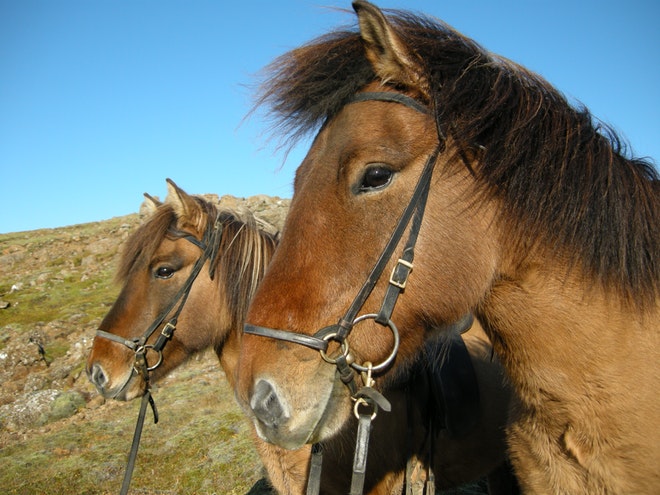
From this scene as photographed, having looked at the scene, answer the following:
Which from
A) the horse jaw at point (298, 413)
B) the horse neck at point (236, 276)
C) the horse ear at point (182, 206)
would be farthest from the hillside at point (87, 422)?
the horse jaw at point (298, 413)

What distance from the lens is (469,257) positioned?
1.92 metres

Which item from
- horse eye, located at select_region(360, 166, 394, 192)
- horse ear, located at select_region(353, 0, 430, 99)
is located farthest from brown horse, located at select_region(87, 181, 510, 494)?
horse ear, located at select_region(353, 0, 430, 99)

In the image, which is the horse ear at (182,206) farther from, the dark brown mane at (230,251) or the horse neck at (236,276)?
the horse neck at (236,276)

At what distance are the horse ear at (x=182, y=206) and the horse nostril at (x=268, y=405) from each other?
3080 millimetres

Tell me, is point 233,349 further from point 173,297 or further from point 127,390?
point 127,390

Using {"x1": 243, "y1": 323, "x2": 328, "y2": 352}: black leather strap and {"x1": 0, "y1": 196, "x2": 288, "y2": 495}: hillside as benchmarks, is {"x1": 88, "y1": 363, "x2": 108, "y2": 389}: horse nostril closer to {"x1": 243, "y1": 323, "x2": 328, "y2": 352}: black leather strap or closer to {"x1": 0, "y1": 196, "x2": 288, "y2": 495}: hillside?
{"x1": 0, "y1": 196, "x2": 288, "y2": 495}: hillside

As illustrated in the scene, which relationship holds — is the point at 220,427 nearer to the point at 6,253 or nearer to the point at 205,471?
the point at 205,471

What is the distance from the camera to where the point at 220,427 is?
8.09 m

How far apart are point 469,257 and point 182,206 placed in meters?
3.35

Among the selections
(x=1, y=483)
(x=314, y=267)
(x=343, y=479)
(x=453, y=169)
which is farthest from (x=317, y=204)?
(x=1, y=483)

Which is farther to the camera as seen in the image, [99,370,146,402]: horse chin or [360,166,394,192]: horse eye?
[99,370,146,402]: horse chin

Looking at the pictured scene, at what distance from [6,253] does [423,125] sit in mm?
34110

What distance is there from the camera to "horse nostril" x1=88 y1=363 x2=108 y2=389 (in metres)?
4.07

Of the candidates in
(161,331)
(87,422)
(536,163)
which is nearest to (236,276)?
(161,331)
